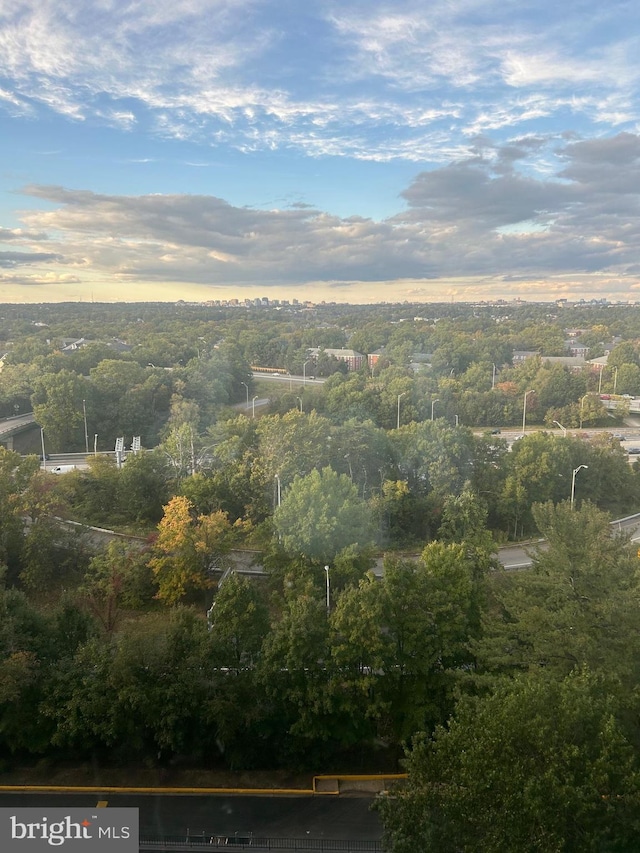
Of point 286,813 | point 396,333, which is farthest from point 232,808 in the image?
point 396,333

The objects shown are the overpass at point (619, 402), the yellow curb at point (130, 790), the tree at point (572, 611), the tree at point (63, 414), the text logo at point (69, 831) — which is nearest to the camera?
the text logo at point (69, 831)

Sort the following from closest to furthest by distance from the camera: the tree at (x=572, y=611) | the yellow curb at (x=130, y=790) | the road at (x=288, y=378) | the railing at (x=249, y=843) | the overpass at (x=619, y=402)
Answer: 1. the railing at (x=249, y=843)
2. the tree at (x=572, y=611)
3. the yellow curb at (x=130, y=790)
4. the overpass at (x=619, y=402)
5. the road at (x=288, y=378)

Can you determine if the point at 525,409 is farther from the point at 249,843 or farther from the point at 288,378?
the point at 249,843

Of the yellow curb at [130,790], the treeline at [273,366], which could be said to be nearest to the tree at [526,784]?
the yellow curb at [130,790]

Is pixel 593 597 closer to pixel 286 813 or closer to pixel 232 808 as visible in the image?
pixel 286 813

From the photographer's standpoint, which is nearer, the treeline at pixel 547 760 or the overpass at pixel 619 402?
the treeline at pixel 547 760

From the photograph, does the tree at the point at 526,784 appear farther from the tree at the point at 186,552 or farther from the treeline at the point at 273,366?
the treeline at the point at 273,366
